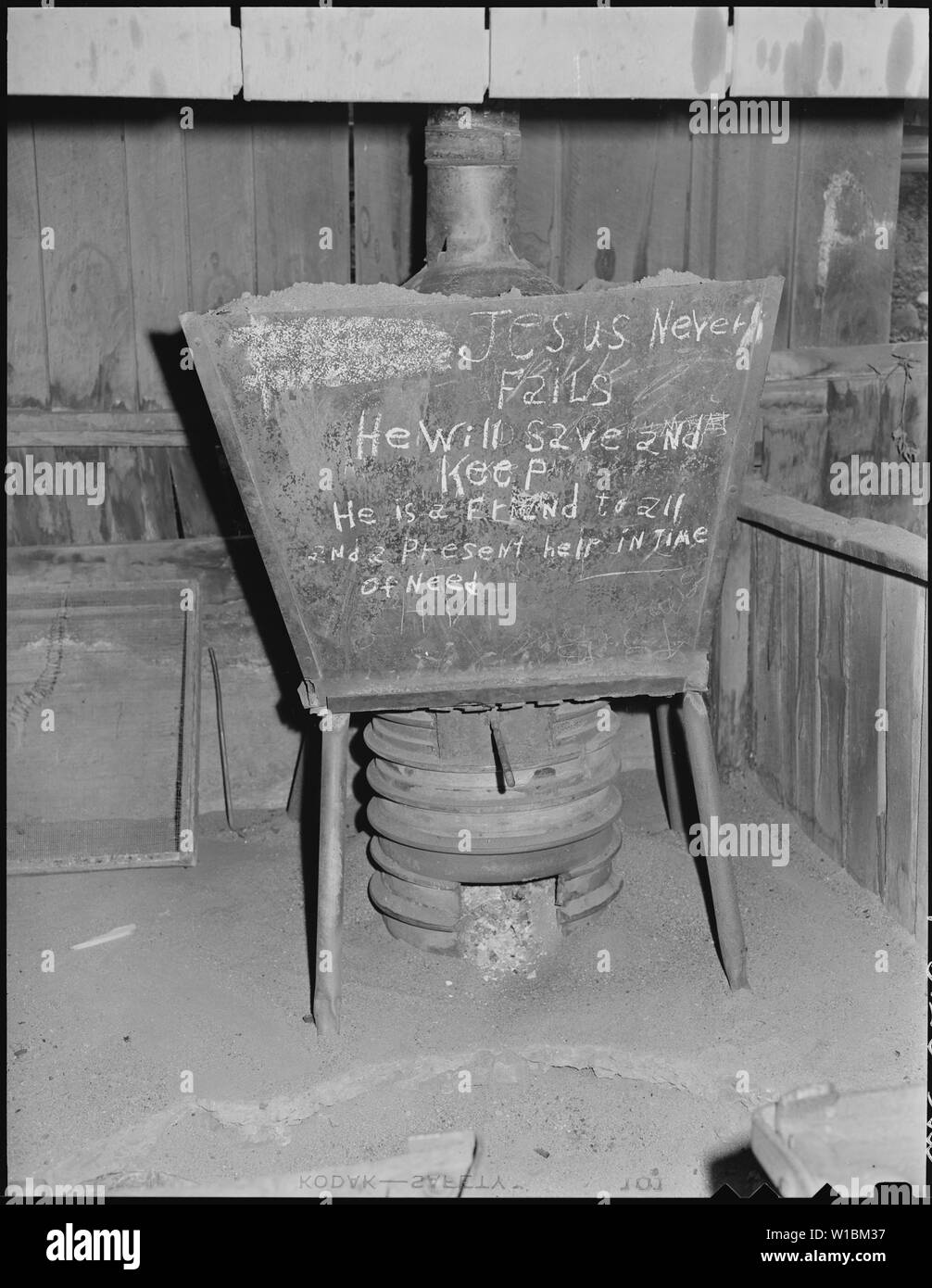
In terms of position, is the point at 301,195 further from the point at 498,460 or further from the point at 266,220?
the point at 498,460

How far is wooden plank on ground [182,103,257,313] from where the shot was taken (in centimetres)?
395

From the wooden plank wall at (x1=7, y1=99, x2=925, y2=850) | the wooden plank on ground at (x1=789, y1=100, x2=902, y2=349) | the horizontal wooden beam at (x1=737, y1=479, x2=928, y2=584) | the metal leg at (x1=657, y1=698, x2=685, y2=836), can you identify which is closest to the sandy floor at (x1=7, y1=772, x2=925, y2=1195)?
the metal leg at (x1=657, y1=698, x2=685, y2=836)

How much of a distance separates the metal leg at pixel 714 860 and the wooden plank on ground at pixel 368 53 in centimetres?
142

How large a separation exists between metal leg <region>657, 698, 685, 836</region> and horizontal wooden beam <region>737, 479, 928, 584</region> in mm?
598

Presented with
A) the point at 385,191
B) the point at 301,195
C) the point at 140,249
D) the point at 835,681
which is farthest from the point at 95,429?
the point at 835,681

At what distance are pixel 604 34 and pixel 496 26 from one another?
0.20 meters

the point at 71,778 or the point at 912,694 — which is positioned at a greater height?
the point at 912,694

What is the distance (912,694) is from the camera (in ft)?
10.7

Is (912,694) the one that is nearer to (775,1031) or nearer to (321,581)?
(775,1031)

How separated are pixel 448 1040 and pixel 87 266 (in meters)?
2.41

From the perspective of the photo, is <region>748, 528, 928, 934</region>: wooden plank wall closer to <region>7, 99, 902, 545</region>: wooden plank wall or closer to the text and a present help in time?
the text and a present help in time

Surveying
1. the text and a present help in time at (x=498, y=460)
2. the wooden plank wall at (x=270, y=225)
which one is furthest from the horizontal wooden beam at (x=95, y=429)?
the text and a present help in time at (x=498, y=460)

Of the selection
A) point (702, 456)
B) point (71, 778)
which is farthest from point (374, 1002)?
point (702, 456)

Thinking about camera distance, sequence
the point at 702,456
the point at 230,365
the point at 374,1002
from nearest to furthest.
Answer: the point at 230,365 < the point at 702,456 < the point at 374,1002
